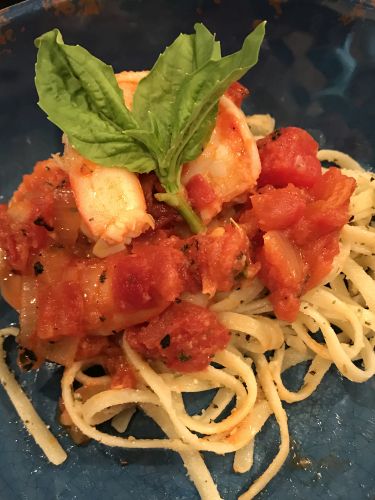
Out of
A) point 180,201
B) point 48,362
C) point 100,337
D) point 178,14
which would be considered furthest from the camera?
point 178,14

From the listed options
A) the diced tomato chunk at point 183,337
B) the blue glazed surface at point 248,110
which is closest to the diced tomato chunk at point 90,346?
the diced tomato chunk at point 183,337

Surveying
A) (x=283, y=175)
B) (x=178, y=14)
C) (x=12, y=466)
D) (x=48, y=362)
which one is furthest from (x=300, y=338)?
(x=178, y=14)

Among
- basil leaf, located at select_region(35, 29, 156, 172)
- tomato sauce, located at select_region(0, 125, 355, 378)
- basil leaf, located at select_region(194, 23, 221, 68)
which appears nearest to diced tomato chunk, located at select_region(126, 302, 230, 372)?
tomato sauce, located at select_region(0, 125, 355, 378)

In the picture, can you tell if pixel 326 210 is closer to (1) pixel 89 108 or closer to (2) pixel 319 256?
(2) pixel 319 256

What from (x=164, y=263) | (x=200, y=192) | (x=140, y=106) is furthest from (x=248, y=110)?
(x=164, y=263)

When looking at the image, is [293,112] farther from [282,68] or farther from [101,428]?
[101,428]

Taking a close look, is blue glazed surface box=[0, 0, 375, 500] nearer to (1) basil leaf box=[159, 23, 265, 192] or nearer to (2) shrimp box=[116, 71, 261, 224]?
(2) shrimp box=[116, 71, 261, 224]
